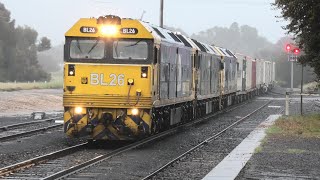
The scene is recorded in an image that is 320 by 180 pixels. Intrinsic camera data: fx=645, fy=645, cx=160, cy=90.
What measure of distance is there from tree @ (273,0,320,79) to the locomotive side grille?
8608mm

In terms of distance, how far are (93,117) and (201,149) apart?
2.94m

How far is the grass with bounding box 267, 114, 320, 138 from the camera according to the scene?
21.1m

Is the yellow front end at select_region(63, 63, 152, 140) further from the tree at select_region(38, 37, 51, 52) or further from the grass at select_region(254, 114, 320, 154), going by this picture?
the tree at select_region(38, 37, 51, 52)

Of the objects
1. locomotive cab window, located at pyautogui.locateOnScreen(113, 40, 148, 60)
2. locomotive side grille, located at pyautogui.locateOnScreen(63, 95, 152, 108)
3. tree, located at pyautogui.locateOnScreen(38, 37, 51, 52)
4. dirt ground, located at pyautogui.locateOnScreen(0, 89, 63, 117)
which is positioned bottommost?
dirt ground, located at pyautogui.locateOnScreen(0, 89, 63, 117)

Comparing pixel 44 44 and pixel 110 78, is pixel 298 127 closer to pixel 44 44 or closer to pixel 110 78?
pixel 110 78

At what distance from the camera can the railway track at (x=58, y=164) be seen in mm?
11938

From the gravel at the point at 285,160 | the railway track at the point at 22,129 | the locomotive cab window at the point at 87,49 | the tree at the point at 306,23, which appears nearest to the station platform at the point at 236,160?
the gravel at the point at 285,160

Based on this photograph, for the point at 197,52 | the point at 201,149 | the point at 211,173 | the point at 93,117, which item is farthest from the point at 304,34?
the point at 211,173

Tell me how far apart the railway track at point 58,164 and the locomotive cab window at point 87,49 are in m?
2.37

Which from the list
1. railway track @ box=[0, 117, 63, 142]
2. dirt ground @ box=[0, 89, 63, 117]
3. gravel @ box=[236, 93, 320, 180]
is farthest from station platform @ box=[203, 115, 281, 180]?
dirt ground @ box=[0, 89, 63, 117]

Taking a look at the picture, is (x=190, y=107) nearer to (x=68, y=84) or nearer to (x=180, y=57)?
(x=180, y=57)

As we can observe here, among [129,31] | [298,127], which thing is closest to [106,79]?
[129,31]

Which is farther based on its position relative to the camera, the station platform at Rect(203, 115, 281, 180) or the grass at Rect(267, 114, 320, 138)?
the grass at Rect(267, 114, 320, 138)

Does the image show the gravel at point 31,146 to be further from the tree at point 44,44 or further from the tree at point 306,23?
the tree at point 44,44
